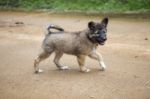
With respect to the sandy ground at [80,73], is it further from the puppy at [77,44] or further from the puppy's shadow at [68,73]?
the puppy at [77,44]

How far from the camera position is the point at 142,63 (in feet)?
26.6

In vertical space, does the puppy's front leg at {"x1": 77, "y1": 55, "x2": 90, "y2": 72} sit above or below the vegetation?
above

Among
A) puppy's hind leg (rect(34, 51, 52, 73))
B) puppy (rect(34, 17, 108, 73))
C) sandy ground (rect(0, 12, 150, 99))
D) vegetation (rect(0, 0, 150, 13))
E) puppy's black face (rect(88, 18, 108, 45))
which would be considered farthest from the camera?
vegetation (rect(0, 0, 150, 13))

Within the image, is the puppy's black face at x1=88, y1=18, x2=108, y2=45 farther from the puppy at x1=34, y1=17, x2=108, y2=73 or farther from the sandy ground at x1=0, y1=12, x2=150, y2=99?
the sandy ground at x1=0, y1=12, x2=150, y2=99

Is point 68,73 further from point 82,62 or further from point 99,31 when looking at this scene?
point 99,31

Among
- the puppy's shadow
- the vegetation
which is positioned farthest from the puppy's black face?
the vegetation

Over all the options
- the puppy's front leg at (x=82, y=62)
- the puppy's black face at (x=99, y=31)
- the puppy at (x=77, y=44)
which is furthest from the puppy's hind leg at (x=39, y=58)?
the puppy's black face at (x=99, y=31)

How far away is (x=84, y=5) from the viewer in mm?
15672

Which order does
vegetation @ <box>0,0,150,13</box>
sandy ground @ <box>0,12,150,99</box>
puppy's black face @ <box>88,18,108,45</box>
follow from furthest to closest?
vegetation @ <box>0,0,150,13</box>, puppy's black face @ <box>88,18,108,45</box>, sandy ground @ <box>0,12,150,99</box>

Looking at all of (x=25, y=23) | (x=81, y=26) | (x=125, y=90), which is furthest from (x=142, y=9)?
(x=125, y=90)

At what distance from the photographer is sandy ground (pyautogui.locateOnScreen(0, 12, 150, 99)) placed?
661 centimetres

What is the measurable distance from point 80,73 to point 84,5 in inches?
326

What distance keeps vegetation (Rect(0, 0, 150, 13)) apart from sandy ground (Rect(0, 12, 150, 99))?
1984 millimetres

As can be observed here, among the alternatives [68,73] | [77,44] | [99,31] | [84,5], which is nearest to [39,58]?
Answer: [68,73]
